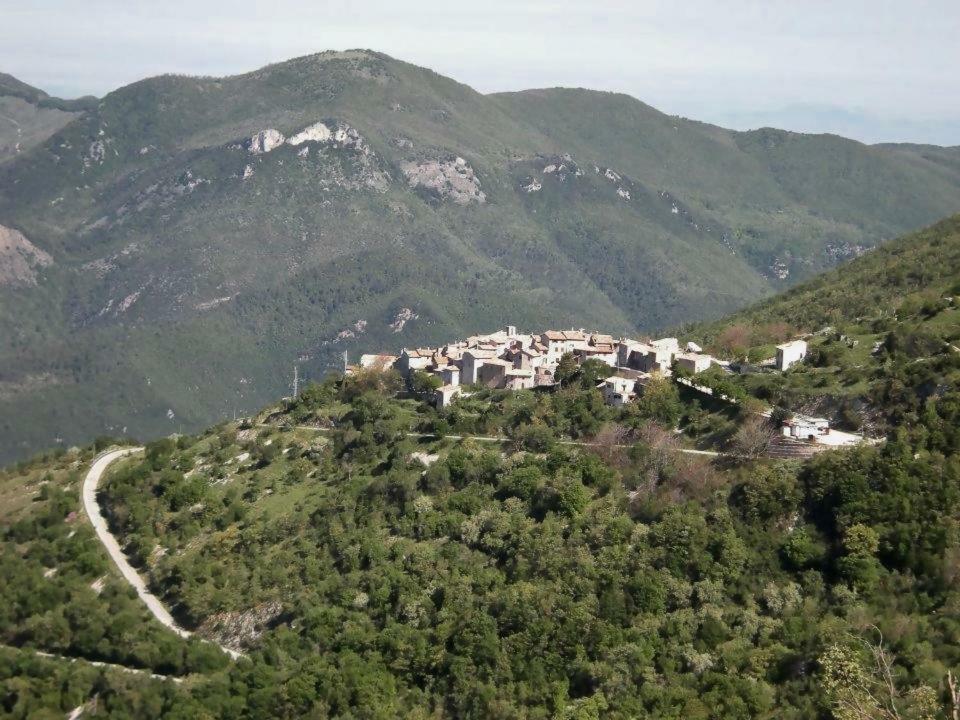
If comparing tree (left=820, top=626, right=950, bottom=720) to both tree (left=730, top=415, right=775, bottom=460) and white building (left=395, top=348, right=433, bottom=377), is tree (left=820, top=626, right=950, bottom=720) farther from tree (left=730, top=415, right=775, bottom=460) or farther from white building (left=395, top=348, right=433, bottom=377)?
white building (left=395, top=348, right=433, bottom=377)

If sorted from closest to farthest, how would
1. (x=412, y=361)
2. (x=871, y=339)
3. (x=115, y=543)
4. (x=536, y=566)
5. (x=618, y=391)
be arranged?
(x=536, y=566) → (x=618, y=391) → (x=115, y=543) → (x=871, y=339) → (x=412, y=361)

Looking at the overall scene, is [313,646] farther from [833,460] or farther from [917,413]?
[917,413]

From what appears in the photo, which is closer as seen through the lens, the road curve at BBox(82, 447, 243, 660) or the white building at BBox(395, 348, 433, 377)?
the road curve at BBox(82, 447, 243, 660)

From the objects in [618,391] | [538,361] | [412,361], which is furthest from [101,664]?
[538,361]

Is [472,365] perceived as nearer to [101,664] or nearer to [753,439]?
[753,439]

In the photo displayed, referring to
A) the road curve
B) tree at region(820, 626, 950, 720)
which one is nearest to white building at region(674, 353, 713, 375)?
tree at region(820, 626, 950, 720)

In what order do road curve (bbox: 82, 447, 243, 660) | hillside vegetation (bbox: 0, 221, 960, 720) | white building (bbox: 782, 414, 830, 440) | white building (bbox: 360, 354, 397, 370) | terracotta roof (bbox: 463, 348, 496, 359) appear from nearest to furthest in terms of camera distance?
hillside vegetation (bbox: 0, 221, 960, 720) → white building (bbox: 782, 414, 830, 440) → road curve (bbox: 82, 447, 243, 660) → terracotta roof (bbox: 463, 348, 496, 359) → white building (bbox: 360, 354, 397, 370)
